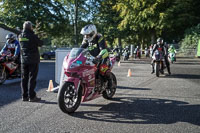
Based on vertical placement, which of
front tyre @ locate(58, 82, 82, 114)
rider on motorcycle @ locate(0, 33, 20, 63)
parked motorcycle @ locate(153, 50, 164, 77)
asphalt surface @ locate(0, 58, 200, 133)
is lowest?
asphalt surface @ locate(0, 58, 200, 133)

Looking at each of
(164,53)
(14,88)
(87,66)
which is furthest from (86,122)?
(164,53)

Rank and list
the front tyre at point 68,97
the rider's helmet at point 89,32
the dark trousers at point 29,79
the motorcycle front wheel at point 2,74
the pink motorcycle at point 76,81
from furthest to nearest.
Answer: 1. the motorcycle front wheel at point 2,74
2. the dark trousers at point 29,79
3. the rider's helmet at point 89,32
4. the pink motorcycle at point 76,81
5. the front tyre at point 68,97

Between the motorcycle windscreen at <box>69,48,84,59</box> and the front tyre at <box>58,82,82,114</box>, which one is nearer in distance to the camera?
the front tyre at <box>58,82,82,114</box>

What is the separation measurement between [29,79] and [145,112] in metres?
3.10

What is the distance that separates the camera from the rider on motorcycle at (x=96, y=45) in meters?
6.00

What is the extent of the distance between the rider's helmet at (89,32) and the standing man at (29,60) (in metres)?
1.38

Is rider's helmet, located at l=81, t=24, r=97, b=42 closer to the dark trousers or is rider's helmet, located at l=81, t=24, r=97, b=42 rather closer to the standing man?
the standing man

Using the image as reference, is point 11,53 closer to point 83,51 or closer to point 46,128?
point 83,51

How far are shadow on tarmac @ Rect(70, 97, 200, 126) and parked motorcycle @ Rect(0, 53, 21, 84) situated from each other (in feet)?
16.8

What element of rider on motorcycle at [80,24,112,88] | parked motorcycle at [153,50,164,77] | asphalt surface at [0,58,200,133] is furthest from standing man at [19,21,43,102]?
parked motorcycle at [153,50,164,77]

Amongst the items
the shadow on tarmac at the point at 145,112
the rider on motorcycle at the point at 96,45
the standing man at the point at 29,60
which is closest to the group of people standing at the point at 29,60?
the standing man at the point at 29,60

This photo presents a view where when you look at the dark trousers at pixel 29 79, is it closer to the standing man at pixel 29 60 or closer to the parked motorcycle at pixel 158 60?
the standing man at pixel 29 60

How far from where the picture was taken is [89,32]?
5996 mm

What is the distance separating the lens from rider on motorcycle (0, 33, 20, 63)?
9.59m
